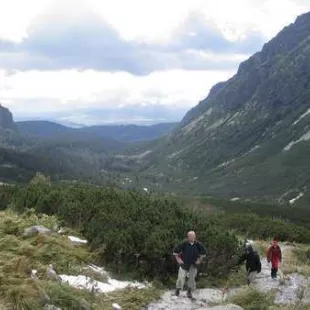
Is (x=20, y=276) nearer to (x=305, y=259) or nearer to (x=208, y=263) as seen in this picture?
(x=208, y=263)

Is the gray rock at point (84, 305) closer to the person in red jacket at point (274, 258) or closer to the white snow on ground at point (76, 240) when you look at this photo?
the white snow on ground at point (76, 240)

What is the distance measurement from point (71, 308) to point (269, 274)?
36.0ft

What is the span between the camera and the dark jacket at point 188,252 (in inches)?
695

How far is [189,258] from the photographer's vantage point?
17.6 meters

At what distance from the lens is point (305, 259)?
27.7 m

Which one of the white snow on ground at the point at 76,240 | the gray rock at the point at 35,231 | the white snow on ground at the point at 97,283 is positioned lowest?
the white snow on ground at the point at 97,283

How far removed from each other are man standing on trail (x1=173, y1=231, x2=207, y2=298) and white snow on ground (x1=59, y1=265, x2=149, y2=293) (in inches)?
49.0

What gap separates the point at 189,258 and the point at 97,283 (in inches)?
112

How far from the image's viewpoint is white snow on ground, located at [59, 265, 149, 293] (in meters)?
16.2

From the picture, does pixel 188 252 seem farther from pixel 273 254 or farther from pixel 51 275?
pixel 273 254

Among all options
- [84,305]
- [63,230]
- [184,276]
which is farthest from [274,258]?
[84,305]

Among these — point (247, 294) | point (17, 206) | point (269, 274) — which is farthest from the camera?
point (17, 206)

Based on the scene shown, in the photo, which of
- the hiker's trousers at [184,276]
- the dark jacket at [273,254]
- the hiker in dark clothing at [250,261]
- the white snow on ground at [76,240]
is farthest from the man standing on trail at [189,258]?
the dark jacket at [273,254]

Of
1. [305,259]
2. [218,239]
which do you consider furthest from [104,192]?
[305,259]
